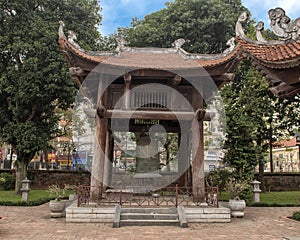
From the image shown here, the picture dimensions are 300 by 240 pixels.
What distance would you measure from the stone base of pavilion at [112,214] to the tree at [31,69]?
30.2 ft

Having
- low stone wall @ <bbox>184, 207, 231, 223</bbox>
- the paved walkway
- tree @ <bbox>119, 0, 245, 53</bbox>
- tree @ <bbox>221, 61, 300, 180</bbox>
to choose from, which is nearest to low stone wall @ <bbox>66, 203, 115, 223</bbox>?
the paved walkway

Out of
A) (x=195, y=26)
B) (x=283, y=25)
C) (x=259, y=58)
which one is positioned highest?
(x=195, y=26)

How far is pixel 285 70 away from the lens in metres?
5.67

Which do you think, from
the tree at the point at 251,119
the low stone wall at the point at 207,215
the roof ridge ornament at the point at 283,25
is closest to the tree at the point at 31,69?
the tree at the point at 251,119

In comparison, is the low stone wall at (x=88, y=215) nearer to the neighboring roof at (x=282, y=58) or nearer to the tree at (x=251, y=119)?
the neighboring roof at (x=282, y=58)

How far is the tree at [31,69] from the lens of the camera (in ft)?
58.7

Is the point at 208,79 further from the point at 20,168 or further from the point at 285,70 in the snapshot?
the point at 20,168

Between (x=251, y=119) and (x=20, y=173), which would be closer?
(x=251, y=119)

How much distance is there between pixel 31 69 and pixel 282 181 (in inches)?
869

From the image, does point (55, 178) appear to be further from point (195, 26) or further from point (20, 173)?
point (195, 26)

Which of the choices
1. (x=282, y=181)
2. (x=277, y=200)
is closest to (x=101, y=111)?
(x=277, y=200)

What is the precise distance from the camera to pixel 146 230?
891 centimetres

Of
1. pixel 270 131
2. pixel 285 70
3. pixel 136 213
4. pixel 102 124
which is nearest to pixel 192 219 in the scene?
pixel 136 213

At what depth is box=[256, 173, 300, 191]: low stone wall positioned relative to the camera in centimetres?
2653
